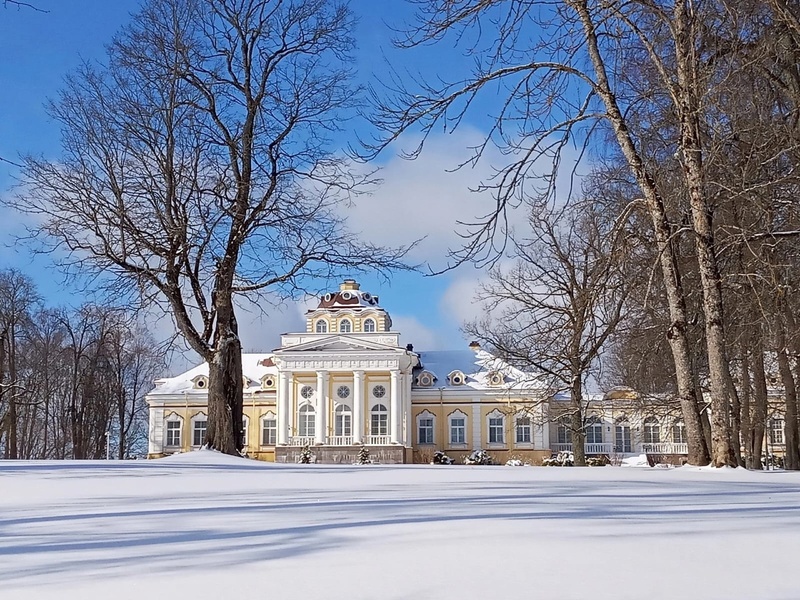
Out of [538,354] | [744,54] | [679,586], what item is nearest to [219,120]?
[744,54]

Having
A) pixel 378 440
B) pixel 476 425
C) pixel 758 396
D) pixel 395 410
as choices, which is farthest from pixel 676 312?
pixel 476 425

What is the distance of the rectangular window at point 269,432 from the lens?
5800 centimetres

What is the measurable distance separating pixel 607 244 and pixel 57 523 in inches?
387

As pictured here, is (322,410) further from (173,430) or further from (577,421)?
(577,421)

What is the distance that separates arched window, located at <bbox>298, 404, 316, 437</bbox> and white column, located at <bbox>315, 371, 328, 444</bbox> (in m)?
1.66

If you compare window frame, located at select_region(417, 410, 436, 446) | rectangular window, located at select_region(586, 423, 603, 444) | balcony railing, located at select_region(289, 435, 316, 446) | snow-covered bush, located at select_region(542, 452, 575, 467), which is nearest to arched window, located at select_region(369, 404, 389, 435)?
window frame, located at select_region(417, 410, 436, 446)

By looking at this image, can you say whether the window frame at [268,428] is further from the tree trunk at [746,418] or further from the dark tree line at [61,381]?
the tree trunk at [746,418]

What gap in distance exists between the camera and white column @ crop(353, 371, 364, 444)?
54.4 meters

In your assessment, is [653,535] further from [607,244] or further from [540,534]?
[607,244]

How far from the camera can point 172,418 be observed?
5844cm

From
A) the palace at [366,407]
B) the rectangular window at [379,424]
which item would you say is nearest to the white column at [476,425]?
the palace at [366,407]

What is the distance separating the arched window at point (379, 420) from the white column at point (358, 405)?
0.92 meters

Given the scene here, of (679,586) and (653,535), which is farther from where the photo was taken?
(653,535)

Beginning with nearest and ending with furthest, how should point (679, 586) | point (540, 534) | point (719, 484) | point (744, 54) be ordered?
1. point (679, 586)
2. point (540, 534)
3. point (719, 484)
4. point (744, 54)
